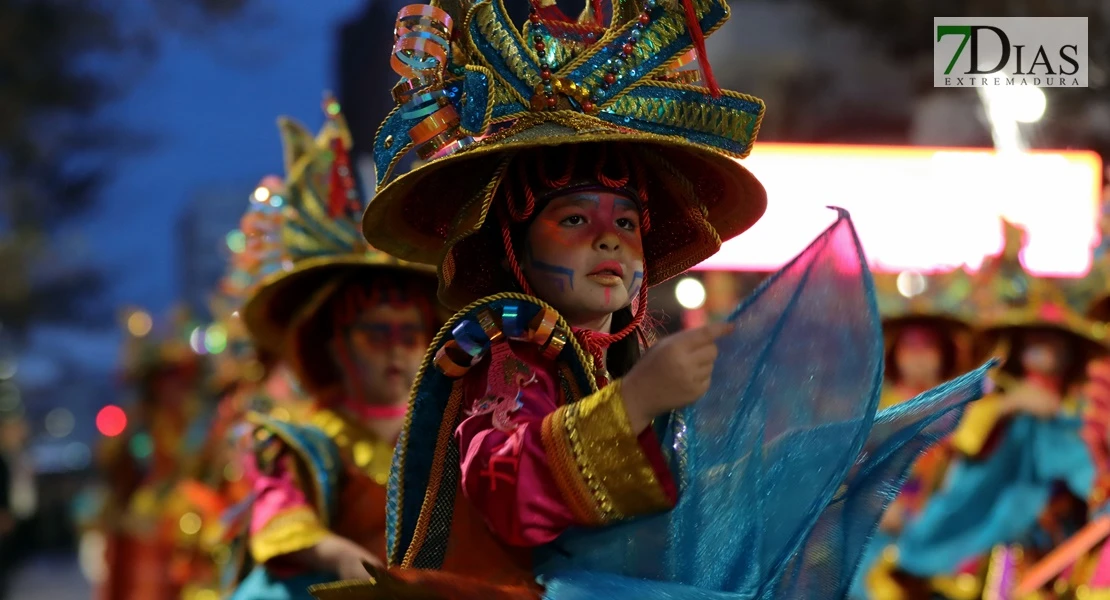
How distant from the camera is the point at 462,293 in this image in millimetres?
2428

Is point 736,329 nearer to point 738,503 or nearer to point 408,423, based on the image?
point 738,503

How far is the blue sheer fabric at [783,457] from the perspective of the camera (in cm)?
191

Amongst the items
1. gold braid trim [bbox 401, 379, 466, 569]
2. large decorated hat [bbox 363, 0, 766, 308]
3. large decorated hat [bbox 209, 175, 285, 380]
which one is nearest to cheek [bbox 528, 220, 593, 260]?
large decorated hat [bbox 363, 0, 766, 308]

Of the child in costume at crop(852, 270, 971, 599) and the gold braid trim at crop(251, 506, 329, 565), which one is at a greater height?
the child in costume at crop(852, 270, 971, 599)

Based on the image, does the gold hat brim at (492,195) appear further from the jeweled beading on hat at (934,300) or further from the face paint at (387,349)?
the jeweled beading on hat at (934,300)

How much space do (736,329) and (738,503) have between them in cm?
26

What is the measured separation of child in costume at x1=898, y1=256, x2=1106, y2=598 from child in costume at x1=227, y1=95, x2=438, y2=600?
3108 mm

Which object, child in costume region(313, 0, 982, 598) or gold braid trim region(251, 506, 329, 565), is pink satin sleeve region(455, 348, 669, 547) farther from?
gold braid trim region(251, 506, 329, 565)

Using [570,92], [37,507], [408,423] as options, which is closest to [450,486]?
[408,423]

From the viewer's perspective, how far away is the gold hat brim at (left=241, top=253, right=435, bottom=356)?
3959 millimetres

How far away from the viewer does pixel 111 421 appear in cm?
923

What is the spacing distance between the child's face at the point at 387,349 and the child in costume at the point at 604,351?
1451mm

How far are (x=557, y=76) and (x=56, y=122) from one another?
12.3 m

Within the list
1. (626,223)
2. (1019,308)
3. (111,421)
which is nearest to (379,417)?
(626,223)
